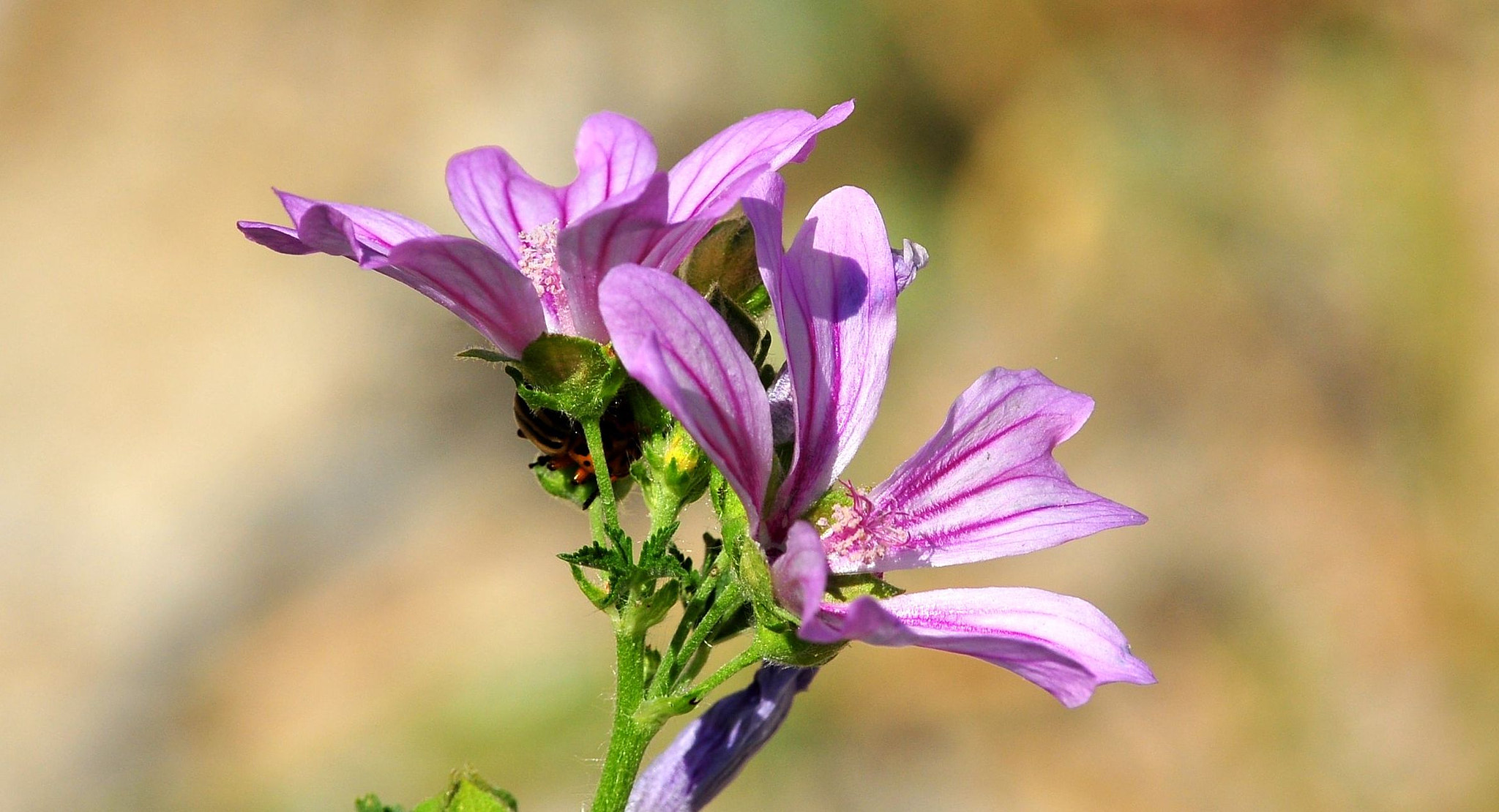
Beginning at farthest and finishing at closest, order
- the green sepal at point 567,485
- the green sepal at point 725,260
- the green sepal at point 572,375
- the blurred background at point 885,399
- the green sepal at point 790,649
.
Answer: the blurred background at point 885,399
the green sepal at point 567,485
the green sepal at point 725,260
the green sepal at point 572,375
the green sepal at point 790,649

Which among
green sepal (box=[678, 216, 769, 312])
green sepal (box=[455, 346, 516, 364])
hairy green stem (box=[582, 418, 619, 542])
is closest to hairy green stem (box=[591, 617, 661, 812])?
hairy green stem (box=[582, 418, 619, 542])

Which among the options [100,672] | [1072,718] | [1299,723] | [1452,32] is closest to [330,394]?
[100,672]

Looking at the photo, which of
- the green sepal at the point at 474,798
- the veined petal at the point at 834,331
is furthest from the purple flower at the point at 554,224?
the green sepal at the point at 474,798

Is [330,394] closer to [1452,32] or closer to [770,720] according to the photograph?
[770,720]

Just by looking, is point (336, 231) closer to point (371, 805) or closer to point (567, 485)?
point (567, 485)

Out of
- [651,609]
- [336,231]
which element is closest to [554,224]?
[336,231]

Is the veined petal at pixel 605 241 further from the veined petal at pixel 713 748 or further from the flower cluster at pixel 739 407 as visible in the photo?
the veined petal at pixel 713 748
